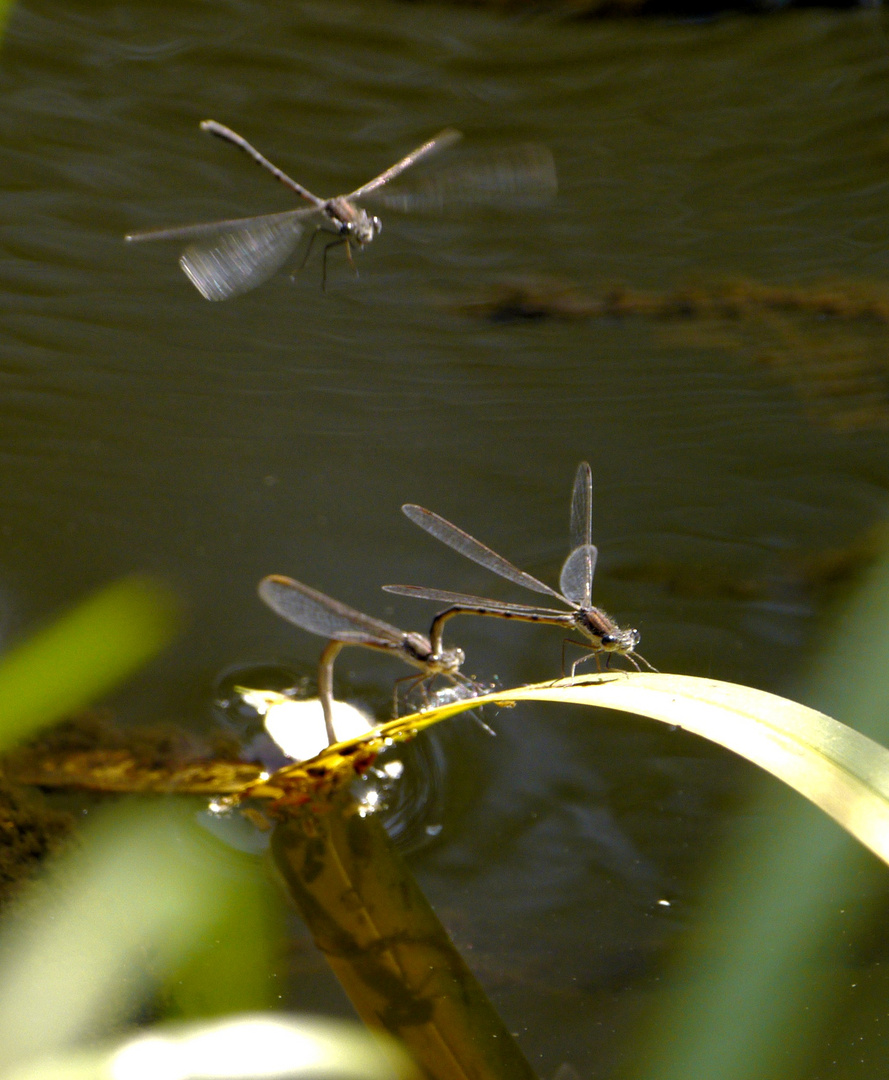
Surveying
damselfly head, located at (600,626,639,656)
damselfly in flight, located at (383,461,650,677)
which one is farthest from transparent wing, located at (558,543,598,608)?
damselfly head, located at (600,626,639,656)

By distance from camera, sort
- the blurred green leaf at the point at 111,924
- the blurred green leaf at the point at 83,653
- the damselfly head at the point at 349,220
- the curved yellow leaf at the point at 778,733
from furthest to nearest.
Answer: the damselfly head at the point at 349,220 < the blurred green leaf at the point at 83,653 < the blurred green leaf at the point at 111,924 < the curved yellow leaf at the point at 778,733

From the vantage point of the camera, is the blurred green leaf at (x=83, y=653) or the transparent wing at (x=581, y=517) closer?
the blurred green leaf at (x=83, y=653)

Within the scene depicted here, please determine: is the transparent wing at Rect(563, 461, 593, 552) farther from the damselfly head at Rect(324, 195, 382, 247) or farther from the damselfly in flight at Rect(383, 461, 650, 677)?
the damselfly head at Rect(324, 195, 382, 247)

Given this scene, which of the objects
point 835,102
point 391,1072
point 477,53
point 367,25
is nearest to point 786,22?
point 835,102

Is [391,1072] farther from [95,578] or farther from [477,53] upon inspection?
[477,53]

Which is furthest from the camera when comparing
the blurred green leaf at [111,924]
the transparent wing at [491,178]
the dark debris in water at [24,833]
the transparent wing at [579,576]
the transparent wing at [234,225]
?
the transparent wing at [491,178]

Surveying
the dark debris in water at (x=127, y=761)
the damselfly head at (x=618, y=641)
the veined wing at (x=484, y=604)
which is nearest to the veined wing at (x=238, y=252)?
the veined wing at (x=484, y=604)

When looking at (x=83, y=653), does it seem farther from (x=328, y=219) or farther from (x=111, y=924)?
(x=328, y=219)

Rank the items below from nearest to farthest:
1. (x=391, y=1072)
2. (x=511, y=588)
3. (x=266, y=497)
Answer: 1. (x=391, y=1072)
2. (x=511, y=588)
3. (x=266, y=497)

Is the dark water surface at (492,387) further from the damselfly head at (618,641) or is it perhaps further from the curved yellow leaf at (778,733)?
the curved yellow leaf at (778,733)
